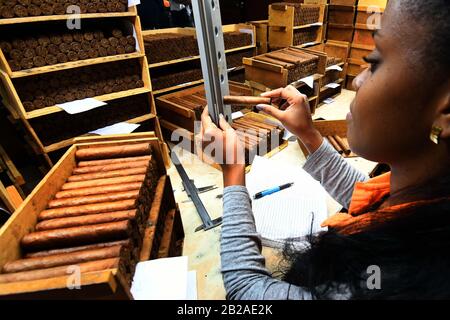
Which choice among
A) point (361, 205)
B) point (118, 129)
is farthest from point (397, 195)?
point (118, 129)

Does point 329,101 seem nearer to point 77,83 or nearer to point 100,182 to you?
point 77,83

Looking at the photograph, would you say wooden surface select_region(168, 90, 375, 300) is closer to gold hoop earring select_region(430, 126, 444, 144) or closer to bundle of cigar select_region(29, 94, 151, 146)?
bundle of cigar select_region(29, 94, 151, 146)

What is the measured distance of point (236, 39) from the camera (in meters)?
2.74

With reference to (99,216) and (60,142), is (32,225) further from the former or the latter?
(60,142)

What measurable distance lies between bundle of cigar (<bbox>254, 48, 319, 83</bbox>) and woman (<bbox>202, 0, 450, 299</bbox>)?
1.86 meters

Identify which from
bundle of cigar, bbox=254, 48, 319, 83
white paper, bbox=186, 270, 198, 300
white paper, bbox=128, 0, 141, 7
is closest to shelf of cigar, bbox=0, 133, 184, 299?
white paper, bbox=186, 270, 198, 300

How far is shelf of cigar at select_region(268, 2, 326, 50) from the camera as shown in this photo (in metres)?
2.71

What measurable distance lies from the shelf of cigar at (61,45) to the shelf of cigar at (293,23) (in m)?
1.74

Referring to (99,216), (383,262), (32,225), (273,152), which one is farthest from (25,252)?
(273,152)

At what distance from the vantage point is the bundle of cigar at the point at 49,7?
1356 millimetres

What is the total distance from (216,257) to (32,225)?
0.68 m

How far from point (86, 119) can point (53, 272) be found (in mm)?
1503

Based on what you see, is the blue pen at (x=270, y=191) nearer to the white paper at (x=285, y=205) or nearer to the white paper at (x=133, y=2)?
the white paper at (x=285, y=205)

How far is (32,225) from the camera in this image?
0.76 m
